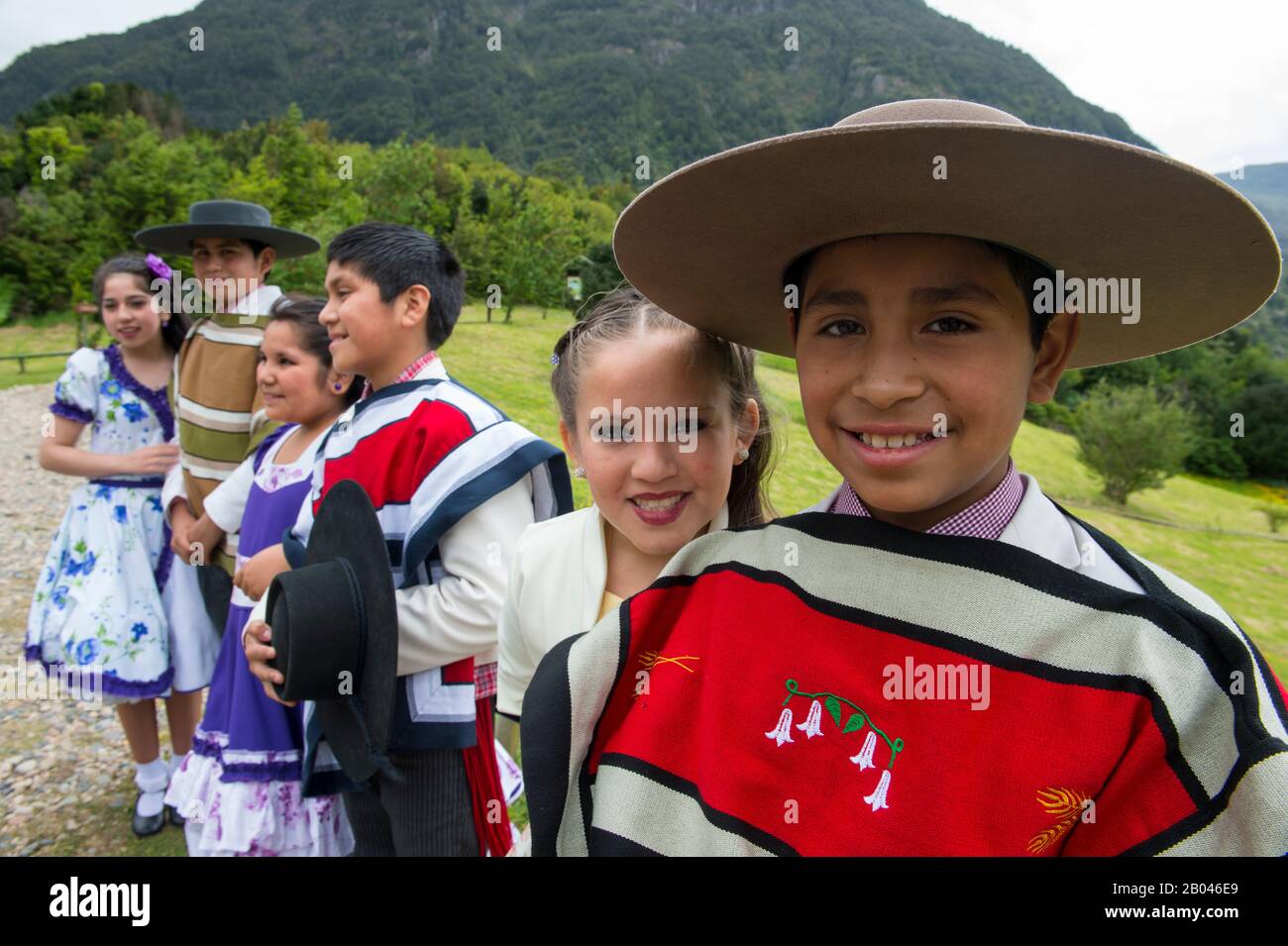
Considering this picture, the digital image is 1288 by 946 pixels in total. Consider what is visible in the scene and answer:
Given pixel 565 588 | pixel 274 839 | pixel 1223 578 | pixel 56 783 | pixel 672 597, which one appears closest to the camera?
pixel 672 597

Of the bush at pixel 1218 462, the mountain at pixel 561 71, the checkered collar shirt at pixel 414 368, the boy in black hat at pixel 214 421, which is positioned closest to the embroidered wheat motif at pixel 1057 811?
the checkered collar shirt at pixel 414 368

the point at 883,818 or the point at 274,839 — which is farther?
the point at 274,839

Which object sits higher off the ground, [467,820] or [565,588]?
[565,588]

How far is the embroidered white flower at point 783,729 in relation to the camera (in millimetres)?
1100

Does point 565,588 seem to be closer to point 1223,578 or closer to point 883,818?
point 883,818

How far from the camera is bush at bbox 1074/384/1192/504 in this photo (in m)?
20.8

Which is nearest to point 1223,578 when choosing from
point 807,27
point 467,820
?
point 467,820

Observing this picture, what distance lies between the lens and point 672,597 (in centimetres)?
132

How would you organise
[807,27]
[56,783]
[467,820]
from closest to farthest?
[467,820] < [56,783] < [807,27]

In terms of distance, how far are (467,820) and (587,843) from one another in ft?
3.86

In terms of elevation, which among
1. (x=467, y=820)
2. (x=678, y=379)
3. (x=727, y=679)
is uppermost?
(x=678, y=379)

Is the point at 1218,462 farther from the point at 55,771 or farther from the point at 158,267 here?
the point at 55,771

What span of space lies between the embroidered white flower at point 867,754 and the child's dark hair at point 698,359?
29.4 inches

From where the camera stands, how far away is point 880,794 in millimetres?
1016
